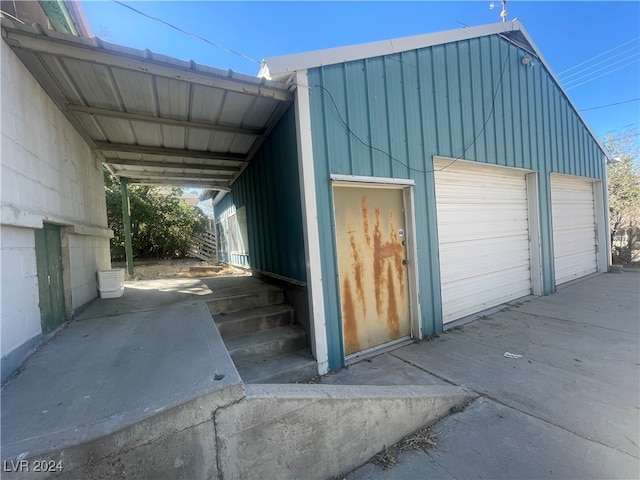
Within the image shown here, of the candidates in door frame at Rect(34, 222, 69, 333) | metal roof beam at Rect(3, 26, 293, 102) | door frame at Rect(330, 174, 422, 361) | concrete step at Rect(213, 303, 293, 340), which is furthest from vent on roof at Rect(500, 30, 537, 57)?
door frame at Rect(34, 222, 69, 333)

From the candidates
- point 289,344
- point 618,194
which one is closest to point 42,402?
point 289,344

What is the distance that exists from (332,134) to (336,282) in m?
1.75

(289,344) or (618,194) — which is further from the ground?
(618,194)

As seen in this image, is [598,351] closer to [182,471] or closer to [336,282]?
[336,282]

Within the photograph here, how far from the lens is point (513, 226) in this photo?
5770 millimetres

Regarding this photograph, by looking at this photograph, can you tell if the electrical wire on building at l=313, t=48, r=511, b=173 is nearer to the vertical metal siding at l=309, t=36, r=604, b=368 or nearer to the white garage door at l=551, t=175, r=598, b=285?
the vertical metal siding at l=309, t=36, r=604, b=368

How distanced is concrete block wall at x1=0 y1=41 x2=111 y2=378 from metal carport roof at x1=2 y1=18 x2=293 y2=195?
0.22m

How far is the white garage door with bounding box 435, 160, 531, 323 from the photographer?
181 inches

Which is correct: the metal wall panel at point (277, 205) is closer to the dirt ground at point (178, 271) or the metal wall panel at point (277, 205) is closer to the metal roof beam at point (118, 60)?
the metal roof beam at point (118, 60)

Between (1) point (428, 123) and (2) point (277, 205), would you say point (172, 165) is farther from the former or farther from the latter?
(1) point (428, 123)

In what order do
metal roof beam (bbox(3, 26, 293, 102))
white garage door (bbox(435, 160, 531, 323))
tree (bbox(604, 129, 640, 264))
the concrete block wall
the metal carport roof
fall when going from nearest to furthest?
1. the concrete block wall
2. metal roof beam (bbox(3, 26, 293, 102))
3. the metal carport roof
4. white garage door (bbox(435, 160, 531, 323))
5. tree (bbox(604, 129, 640, 264))

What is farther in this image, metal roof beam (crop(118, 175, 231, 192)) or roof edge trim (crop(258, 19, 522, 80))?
metal roof beam (crop(118, 175, 231, 192))

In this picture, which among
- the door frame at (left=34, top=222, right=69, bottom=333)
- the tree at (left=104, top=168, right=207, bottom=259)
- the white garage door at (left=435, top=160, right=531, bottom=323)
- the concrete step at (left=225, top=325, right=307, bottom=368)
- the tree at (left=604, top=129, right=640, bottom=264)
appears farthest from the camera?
the tree at (left=104, top=168, right=207, bottom=259)

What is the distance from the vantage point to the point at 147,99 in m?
3.21
